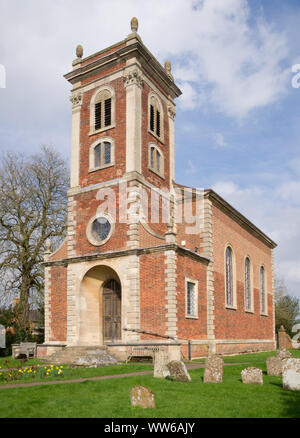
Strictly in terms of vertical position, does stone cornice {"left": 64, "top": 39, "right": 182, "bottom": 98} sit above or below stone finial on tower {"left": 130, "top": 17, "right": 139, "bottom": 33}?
below

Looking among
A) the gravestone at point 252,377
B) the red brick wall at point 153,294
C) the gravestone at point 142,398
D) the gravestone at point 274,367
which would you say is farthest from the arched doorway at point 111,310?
the gravestone at point 142,398

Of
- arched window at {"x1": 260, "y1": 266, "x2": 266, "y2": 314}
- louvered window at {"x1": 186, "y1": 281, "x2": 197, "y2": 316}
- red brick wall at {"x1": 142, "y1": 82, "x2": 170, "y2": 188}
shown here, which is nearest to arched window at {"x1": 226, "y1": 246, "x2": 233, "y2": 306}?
louvered window at {"x1": 186, "y1": 281, "x2": 197, "y2": 316}

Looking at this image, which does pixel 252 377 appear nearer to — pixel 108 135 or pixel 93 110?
pixel 108 135

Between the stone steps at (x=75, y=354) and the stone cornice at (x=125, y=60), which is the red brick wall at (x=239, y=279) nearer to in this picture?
the stone steps at (x=75, y=354)

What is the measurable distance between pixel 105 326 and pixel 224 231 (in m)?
9.58

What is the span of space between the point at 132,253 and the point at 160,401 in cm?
1346

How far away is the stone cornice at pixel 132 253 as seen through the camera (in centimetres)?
2155

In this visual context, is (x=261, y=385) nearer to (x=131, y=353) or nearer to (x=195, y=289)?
(x=131, y=353)

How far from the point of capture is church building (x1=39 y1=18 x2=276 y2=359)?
21828 millimetres

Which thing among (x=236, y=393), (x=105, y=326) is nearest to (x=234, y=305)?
(x=105, y=326)

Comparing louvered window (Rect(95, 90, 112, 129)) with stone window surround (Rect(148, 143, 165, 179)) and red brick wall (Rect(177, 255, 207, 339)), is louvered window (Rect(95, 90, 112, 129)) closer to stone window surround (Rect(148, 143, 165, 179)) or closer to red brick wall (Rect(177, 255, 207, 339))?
stone window surround (Rect(148, 143, 165, 179))

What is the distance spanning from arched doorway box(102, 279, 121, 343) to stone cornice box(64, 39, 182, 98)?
12.9 meters

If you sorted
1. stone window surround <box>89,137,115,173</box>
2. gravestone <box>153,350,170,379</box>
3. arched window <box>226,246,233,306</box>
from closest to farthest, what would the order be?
gravestone <box>153,350,170,379</box>
stone window surround <box>89,137,115,173</box>
arched window <box>226,246,233,306</box>

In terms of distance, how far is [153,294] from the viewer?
21656 millimetres
